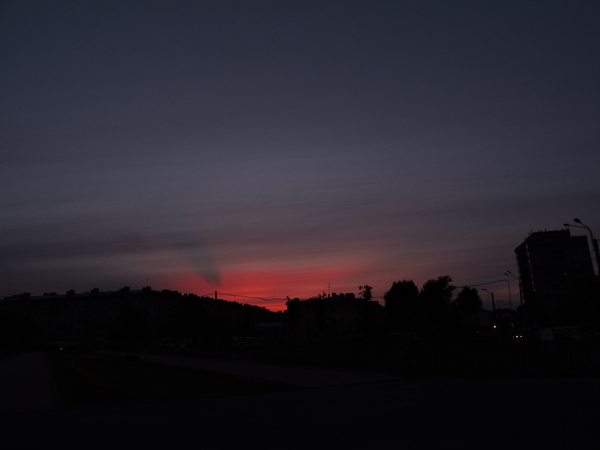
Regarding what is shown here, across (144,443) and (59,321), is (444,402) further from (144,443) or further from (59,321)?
(59,321)

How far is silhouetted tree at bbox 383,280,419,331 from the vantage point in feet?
330

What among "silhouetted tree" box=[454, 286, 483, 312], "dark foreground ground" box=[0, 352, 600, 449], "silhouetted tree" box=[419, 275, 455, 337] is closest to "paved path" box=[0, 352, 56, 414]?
"dark foreground ground" box=[0, 352, 600, 449]

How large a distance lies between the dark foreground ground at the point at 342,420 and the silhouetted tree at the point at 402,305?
272 ft

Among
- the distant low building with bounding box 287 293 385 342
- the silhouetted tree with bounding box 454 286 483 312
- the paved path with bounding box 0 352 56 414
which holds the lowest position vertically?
the paved path with bounding box 0 352 56 414

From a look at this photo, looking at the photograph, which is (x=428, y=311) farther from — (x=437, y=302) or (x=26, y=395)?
(x=26, y=395)

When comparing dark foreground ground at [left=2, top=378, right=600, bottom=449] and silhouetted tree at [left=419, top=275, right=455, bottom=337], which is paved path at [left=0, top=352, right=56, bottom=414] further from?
silhouetted tree at [left=419, top=275, right=455, bottom=337]

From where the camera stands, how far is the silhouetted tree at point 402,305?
100688 mm

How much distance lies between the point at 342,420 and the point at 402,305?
10212 cm

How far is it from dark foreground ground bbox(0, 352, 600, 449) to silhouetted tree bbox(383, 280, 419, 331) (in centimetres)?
8302

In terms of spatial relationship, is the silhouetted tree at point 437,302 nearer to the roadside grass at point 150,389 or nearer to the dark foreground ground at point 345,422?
the roadside grass at point 150,389

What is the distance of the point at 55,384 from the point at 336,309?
93897 mm

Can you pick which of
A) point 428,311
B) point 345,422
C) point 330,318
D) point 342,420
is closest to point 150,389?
point 342,420

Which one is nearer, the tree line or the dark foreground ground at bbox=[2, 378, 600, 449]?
the dark foreground ground at bbox=[2, 378, 600, 449]

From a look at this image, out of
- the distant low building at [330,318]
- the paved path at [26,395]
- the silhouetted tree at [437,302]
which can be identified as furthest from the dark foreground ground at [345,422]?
the distant low building at [330,318]
